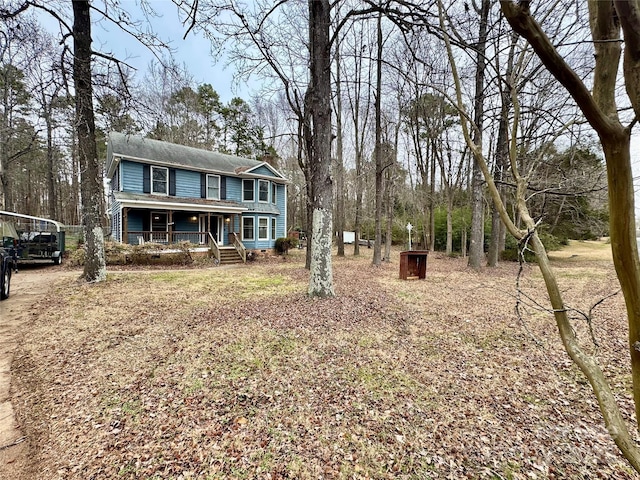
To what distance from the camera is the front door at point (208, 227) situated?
52.5 feet

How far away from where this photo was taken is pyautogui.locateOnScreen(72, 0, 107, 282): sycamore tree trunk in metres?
7.48

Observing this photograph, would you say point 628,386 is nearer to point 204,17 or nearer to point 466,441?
point 466,441

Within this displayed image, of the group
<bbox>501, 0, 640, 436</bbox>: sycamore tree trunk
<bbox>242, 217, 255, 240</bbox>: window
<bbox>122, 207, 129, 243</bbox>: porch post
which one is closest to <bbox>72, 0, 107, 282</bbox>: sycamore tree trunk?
<bbox>122, 207, 129, 243</bbox>: porch post

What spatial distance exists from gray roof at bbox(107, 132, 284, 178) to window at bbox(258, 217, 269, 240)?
127 inches

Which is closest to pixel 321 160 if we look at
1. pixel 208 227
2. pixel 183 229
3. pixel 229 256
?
pixel 229 256

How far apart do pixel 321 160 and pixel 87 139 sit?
695cm

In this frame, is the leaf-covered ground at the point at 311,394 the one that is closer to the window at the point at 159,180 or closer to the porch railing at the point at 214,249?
the porch railing at the point at 214,249

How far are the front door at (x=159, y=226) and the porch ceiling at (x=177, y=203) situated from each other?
3.68 ft

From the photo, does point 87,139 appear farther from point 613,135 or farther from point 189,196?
point 613,135

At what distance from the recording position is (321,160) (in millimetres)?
6340

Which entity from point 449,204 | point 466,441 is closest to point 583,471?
point 466,441

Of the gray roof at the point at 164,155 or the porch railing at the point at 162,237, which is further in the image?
the gray roof at the point at 164,155

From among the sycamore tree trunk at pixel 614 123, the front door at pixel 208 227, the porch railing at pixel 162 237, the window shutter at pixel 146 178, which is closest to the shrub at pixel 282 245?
the front door at pixel 208 227

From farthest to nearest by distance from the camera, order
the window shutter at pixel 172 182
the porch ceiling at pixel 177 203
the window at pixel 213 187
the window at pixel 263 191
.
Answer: the window at pixel 263 191
the window at pixel 213 187
the window shutter at pixel 172 182
the porch ceiling at pixel 177 203
